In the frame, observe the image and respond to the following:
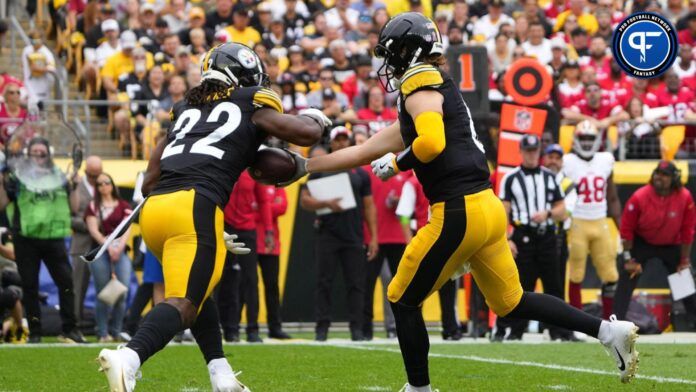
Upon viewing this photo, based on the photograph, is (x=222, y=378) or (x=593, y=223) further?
(x=593, y=223)

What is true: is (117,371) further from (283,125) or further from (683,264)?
(683,264)

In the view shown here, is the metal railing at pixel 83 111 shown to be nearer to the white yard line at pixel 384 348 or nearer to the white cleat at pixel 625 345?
the white yard line at pixel 384 348

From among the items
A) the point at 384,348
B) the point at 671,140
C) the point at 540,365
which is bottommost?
the point at 384,348

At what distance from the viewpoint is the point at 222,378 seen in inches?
259

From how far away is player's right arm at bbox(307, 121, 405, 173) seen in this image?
6758mm

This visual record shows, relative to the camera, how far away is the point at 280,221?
14227 millimetres

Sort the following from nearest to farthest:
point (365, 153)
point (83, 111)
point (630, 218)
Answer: point (365, 153) → point (630, 218) → point (83, 111)

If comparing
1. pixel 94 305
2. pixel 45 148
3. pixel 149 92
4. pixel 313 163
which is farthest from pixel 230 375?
pixel 149 92

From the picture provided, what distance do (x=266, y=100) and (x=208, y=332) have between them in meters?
1.19

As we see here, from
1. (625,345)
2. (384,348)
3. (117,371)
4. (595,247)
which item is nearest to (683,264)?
(595,247)

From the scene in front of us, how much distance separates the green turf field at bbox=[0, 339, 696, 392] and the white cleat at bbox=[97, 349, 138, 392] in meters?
1.77

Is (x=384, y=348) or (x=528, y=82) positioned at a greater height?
(x=528, y=82)

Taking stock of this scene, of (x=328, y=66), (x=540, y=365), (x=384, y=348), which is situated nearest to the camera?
(x=540, y=365)

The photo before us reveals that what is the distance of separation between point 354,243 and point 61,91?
16.0 feet
